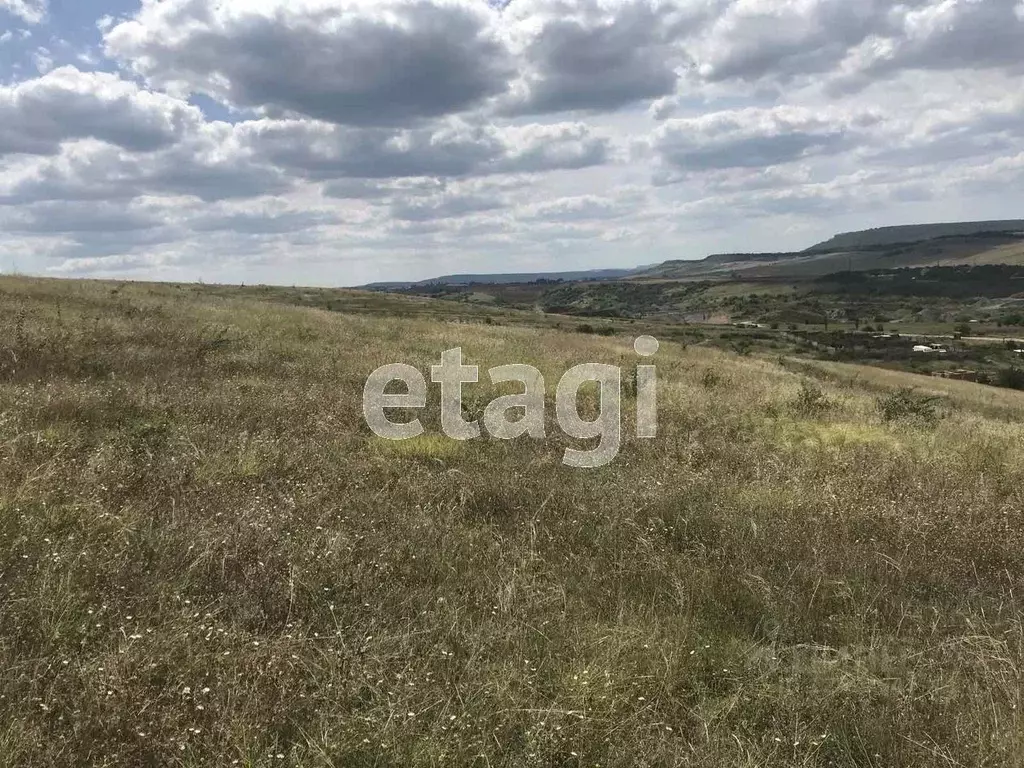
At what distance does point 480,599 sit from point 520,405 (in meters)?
6.87

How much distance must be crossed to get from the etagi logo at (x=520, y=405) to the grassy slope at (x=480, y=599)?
578 mm

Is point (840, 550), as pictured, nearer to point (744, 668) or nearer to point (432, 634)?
point (744, 668)

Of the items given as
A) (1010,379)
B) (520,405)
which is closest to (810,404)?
(520,405)

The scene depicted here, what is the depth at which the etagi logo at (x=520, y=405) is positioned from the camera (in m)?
8.52

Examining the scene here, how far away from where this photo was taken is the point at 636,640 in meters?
3.73

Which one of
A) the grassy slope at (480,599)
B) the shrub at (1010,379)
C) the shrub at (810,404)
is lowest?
the shrub at (1010,379)

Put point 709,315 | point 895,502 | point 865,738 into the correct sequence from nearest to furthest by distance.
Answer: point 865,738
point 895,502
point 709,315

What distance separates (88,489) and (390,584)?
2794 millimetres

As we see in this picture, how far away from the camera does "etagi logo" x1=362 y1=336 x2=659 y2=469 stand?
852 cm

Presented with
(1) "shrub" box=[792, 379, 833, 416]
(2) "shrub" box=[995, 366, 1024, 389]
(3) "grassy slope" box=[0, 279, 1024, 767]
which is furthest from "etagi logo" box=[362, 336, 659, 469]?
(2) "shrub" box=[995, 366, 1024, 389]

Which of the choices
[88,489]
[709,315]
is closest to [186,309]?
[88,489]

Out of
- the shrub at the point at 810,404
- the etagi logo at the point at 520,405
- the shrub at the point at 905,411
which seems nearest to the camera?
the etagi logo at the point at 520,405

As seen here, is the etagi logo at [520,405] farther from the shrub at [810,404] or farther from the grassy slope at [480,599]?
the shrub at [810,404]

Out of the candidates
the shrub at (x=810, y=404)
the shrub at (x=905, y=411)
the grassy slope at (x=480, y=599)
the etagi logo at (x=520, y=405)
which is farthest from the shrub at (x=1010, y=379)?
the grassy slope at (x=480, y=599)
